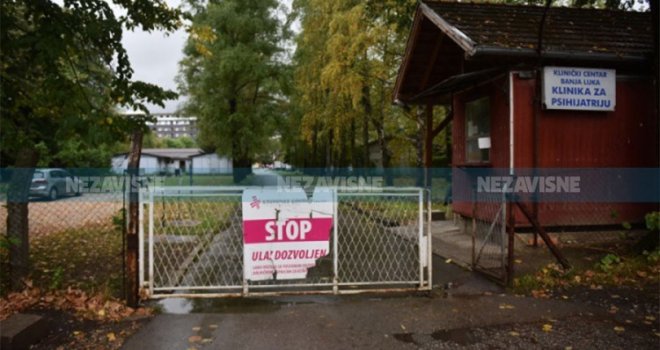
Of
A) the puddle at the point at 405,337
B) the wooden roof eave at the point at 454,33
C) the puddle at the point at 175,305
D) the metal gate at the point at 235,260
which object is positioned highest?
the wooden roof eave at the point at 454,33

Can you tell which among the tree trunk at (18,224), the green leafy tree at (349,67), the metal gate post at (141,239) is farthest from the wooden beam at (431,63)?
the tree trunk at (18,224)

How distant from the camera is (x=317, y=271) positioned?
7.20 m

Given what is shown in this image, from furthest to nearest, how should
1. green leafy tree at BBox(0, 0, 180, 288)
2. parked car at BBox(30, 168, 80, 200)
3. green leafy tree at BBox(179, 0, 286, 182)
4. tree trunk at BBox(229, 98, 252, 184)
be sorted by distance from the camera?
tree trunk at BBox(229, 98, 252, 184) → green leafy tree at BBox(179, 0, 286, 182) → parked car at BBox(30, 168, 80, 200) → green leafy tree at BBox(0, 0, 180, 288)

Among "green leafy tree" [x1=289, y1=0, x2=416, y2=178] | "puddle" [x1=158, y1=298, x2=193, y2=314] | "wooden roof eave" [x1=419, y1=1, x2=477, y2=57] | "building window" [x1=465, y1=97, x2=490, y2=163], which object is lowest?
"puddle" [x1=158, y1=298, x2=193, y2=314]

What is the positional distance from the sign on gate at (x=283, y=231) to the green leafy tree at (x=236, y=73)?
22714 mm

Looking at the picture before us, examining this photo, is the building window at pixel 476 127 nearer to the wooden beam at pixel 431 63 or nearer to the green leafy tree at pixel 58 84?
the wooden beam at pixel 431 63

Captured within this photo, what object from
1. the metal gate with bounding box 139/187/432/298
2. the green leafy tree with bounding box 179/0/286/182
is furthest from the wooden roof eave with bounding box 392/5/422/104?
the green leafy tree with bounding box 179/0/286/182

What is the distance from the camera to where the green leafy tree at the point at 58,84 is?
4789 millimetres

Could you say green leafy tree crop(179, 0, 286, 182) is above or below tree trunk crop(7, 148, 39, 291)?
above

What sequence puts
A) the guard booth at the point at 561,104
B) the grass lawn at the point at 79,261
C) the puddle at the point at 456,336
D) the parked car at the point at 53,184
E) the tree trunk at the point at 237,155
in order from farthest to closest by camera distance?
1. the tree trunk at the point at 237,155
2. the parked car at the point at 53,184
3. the guard booth at the point at 561,104
4. the grass lawn at the point at 79,261
5. the puddle at the point at 456,336

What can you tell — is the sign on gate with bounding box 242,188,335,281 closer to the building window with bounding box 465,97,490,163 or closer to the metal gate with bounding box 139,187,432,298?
the metal gate with bounding box 139,187,432,298

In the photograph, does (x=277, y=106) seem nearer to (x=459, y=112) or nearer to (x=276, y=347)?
(x=459, y=112)

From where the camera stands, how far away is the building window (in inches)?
366

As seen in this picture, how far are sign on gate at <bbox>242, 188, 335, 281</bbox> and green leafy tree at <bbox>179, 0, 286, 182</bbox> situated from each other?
22.7 meters
